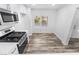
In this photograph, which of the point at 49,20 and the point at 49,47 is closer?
the point at 49,47

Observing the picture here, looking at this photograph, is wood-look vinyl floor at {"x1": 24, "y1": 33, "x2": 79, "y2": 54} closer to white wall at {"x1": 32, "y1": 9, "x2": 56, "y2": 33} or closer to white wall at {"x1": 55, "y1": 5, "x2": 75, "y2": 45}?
white wall at {"x1": 55, "y1": 5, "x2": 75, "y2": 45}

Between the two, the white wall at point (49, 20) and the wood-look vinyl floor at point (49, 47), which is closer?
the wood-look vinyl floor at point (49, 47)

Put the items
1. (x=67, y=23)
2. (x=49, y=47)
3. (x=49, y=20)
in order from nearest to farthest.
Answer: (x=49, y=47) → (x=67, y=23) → (x=49, y=20)

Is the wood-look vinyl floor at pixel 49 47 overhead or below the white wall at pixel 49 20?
below

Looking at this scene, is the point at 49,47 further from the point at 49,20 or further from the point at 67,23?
the point at 49,20

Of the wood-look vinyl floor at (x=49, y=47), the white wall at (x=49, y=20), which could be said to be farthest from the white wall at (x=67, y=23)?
the white wall at (x=49, y=20)

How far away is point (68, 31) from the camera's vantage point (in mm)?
3531

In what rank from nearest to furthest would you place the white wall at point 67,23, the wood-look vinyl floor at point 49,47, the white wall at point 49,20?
1. the wood-look vinyl floor at point 49,47
2. the white wall at point 67,23
3. the white wall at point 49,20

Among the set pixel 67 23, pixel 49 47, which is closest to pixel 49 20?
pixel 67 23

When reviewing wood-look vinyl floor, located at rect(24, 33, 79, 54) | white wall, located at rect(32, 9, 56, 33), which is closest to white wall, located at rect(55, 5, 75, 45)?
wood-look vinyl floor, located at rect(24, 33, 79, 54)

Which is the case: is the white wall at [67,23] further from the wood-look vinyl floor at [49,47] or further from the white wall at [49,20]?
the white wall at [49,20]

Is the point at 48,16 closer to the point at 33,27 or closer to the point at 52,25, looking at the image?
the point at 52,25

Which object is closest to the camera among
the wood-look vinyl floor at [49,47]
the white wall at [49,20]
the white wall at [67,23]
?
the wood-look vinyl floor at [49,47]
